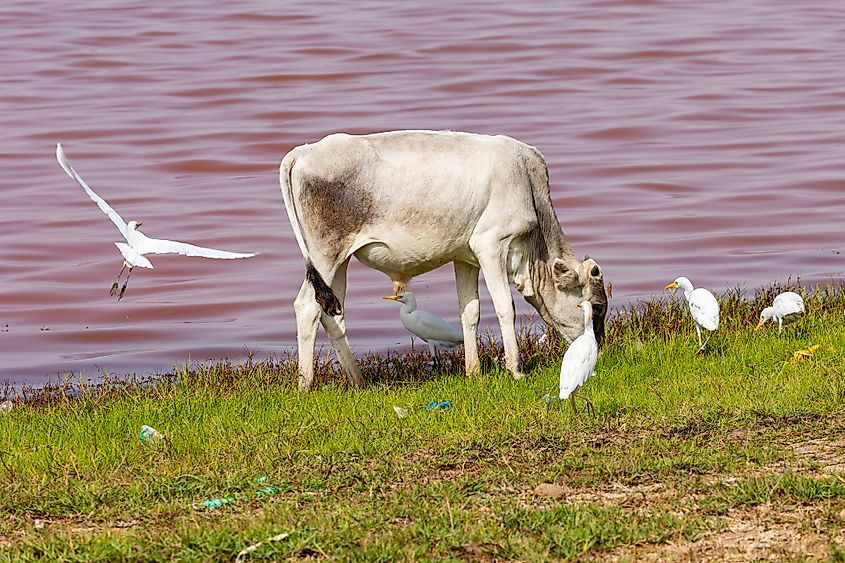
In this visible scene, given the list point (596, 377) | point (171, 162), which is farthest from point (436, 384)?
point (171, 162)

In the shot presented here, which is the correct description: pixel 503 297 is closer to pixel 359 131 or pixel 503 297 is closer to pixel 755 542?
pixel 755 542

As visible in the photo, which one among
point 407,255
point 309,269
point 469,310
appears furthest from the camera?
point 469,310

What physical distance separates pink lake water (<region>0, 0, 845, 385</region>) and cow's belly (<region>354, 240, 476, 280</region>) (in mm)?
3551

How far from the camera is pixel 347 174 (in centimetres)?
1016

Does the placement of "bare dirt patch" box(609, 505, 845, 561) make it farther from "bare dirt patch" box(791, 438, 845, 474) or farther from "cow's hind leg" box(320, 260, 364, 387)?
"cow's hind leg" box(320, 260, 364, 387)

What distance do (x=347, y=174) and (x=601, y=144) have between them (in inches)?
653

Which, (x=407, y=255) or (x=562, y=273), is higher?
(x=407, y=255)

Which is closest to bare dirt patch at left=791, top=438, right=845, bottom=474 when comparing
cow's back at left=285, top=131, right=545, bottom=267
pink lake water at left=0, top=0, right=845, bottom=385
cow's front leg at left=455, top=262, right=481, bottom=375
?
cow's back at left=285, top=131, right=545, bottom=267

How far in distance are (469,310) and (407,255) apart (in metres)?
0.84

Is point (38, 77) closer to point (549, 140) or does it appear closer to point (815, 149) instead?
point (549, 140)

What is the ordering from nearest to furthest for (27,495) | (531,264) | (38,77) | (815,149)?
1. (27,495)
2. (531,264)
3. (815,149)
4. (38,77)

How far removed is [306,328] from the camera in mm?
10508

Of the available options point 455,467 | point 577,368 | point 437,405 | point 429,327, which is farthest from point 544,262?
point 455,467

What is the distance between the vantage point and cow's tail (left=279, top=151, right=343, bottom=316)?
1001 centimetres
